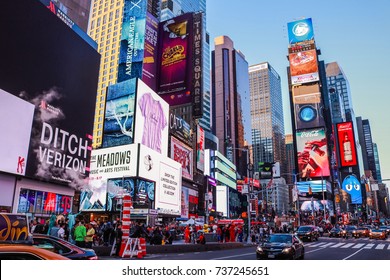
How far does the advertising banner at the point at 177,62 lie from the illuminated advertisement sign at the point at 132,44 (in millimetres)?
6317

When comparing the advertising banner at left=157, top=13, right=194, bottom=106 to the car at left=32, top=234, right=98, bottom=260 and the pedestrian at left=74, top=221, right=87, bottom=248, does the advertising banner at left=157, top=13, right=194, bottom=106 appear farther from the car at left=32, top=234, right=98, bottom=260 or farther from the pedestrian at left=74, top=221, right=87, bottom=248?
the car at left=32, top=234, right=98, bottom=260

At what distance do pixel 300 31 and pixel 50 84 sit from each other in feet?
403

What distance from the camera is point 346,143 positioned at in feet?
410

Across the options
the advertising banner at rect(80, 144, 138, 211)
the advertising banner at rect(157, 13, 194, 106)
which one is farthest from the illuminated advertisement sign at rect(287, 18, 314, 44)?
the advertising banner at rect(80, 144, 138, 211)

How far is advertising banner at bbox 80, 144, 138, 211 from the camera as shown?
54062 millimetres

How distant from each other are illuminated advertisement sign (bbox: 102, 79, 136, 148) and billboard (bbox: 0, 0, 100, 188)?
20604 millimetres

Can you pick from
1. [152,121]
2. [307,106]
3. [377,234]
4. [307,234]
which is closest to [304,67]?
[307,106]

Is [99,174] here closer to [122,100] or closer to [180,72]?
[122,100]

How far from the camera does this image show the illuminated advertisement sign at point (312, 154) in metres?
127

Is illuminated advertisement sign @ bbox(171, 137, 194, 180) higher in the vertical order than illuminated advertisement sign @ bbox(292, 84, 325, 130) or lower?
lower
